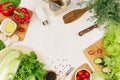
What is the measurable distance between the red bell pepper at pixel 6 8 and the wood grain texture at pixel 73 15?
285 millimetres

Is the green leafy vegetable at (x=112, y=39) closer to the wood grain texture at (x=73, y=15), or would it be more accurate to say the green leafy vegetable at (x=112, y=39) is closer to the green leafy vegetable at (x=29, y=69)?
the wood grain texture at (x=73, y=15)

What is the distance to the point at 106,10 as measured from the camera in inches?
68.3

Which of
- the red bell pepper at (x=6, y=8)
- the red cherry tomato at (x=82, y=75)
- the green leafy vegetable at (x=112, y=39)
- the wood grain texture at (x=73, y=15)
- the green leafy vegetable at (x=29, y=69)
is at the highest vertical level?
the red bell pepper at (x=6, y=8)

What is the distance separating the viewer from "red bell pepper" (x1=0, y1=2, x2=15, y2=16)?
1839mm

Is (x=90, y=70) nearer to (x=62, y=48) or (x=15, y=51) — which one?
(x=62, y=48)

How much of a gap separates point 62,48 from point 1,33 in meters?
0.33

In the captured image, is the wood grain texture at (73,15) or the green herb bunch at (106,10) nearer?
the green herb bunch at (106,10)

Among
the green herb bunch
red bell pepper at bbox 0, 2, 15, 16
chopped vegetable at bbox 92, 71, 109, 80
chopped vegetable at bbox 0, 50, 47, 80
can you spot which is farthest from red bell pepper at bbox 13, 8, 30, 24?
chopped vegetable at bbox 92, 71, 109, 80

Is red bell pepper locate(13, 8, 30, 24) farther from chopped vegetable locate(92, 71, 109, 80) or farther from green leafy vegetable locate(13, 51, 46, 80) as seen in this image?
chopped vegetable locate(92, 71, 109, 80)

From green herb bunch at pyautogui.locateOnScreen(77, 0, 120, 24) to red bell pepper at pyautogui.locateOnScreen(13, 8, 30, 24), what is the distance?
0.33 meters

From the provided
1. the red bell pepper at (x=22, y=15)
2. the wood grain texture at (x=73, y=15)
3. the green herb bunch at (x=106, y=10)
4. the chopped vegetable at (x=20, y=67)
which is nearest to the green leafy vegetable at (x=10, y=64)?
the chopped vegetable at (x=20, y=67)

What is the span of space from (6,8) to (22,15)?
94 millimetres

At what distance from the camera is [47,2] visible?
73.6 inches

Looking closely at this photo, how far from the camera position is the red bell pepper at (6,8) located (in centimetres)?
184
